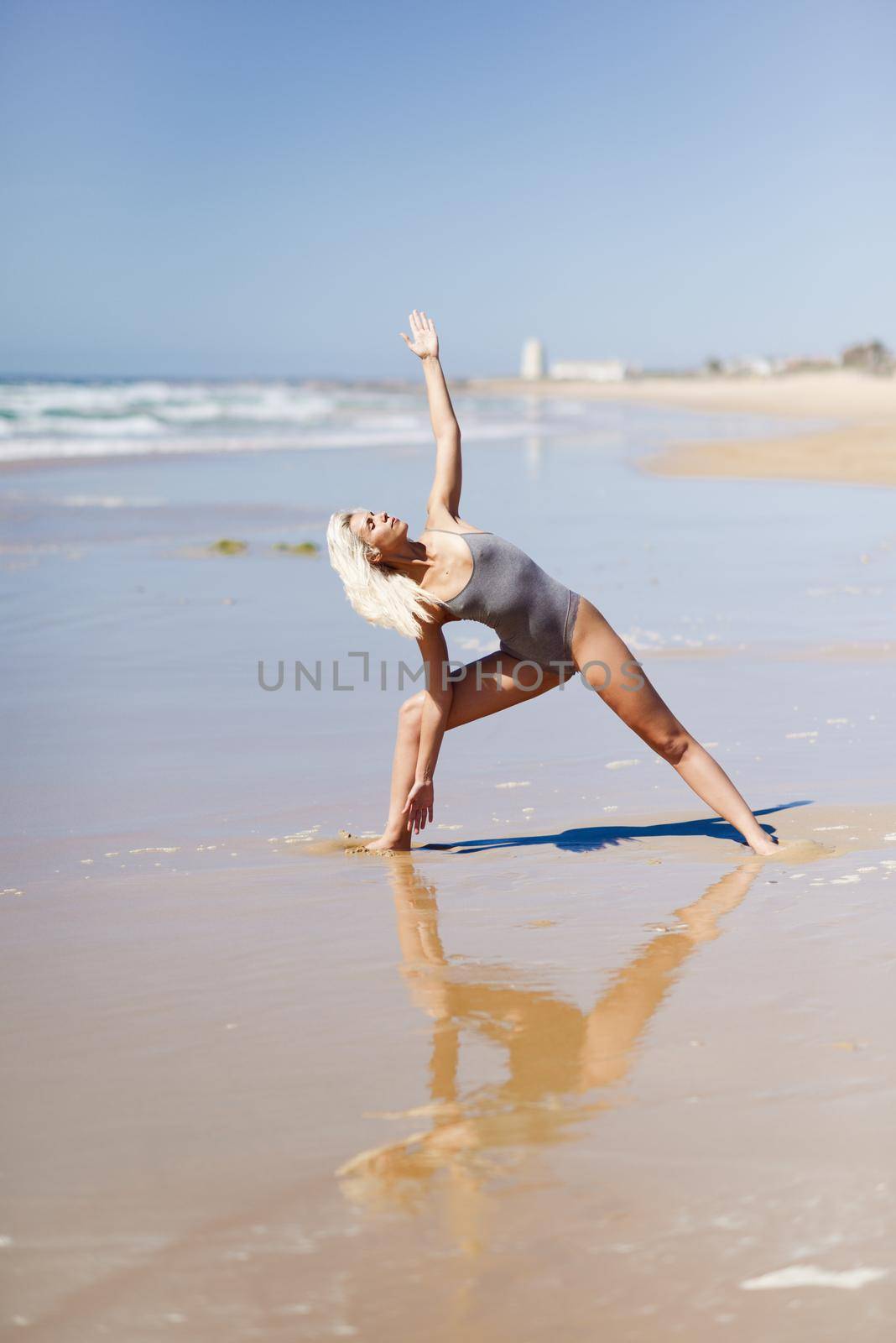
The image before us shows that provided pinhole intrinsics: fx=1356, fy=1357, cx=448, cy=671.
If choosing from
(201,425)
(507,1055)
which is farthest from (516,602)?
(201,425)

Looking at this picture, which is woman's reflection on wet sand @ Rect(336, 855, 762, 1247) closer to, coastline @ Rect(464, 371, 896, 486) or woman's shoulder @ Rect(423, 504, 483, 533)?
woman's shoulder @ Rect(423, 504, 483, 533)

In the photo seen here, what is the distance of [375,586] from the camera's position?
429 cm

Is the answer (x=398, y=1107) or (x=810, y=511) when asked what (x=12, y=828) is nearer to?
(x=398, y=1107)

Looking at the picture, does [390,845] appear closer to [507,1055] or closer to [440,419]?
[440,419]

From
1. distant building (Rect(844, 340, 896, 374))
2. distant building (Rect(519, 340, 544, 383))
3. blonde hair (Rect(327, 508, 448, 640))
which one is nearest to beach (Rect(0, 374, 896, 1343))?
blonde hair (Rect(327, 508, 448, 640))

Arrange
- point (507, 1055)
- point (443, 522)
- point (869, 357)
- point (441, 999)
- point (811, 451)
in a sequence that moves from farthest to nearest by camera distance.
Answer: point (869, 357)
point (811, 451)
point (443, 522)
point (441, 999)
point (507, 1055)

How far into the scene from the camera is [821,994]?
3.08m

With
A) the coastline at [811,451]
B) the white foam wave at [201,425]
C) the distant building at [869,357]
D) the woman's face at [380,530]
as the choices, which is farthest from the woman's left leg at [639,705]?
the distant building at [869,357]

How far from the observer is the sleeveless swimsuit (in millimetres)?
4301

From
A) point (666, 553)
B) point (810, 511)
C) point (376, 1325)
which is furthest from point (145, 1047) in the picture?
point (810, 511)

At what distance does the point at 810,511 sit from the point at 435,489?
1102 cm

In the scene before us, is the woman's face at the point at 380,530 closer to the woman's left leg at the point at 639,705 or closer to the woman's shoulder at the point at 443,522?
the woman's shoulder at the point at 443,522

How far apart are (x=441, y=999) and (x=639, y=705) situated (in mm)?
1625

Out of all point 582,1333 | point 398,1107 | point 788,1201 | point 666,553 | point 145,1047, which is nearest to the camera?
point 582,1333
